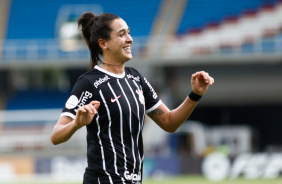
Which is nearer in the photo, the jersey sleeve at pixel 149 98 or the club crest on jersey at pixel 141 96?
the club crest on jersey at pixel 141 96

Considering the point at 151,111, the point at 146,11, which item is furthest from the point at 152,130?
the point at 151,111

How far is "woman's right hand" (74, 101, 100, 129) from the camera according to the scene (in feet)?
12.2

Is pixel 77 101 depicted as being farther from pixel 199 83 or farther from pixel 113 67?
pixel 199 83

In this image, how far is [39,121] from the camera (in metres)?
19.8

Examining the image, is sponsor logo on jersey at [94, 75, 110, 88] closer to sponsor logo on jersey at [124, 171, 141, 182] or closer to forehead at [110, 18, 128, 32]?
forehead at [110, 18, 128, 32]

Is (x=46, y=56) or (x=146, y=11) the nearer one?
(x=46, y=56)

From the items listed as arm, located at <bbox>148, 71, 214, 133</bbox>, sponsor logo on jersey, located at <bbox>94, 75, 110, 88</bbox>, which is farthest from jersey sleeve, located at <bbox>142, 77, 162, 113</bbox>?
sponsor logo on jersey, located at <bbox>94, 75, 110, 88</bbox>

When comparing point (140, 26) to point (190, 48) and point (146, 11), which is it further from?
point (190, 48)

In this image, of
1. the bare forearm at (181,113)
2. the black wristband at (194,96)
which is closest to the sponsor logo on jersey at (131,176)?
the bare forearm at (181,113)

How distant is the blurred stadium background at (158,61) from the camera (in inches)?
779

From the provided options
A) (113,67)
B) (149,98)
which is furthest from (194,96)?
(113,67)

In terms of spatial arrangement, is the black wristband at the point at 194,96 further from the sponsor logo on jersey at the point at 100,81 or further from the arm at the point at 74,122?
the arm at the point at 74,122

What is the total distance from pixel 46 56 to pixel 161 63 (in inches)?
160

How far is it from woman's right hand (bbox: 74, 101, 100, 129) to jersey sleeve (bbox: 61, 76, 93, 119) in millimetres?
267
